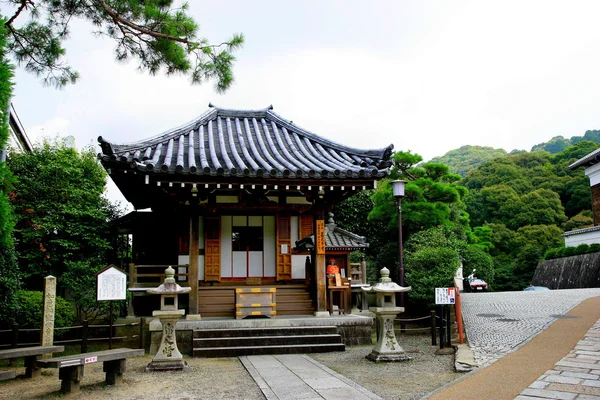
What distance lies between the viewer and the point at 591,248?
2636 centimetres

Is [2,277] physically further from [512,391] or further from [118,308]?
[512,391]

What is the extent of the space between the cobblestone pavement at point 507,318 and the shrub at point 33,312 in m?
9.01

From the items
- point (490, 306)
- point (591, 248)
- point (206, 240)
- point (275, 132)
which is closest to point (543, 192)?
point (591, 248)

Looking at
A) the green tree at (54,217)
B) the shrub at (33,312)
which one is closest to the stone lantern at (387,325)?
the shrub at (33,312)

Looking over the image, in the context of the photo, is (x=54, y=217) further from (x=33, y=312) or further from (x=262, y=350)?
(x=262, y=350)

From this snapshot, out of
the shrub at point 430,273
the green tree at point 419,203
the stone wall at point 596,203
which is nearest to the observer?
the shrub at point 430,273

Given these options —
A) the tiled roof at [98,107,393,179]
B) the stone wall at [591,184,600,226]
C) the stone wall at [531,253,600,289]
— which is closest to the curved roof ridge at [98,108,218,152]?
the tiled roof at [98,107,393,179]

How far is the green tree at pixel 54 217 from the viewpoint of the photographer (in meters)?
12.9

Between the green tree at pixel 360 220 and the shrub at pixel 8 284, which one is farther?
the green tree at pixel 360 220

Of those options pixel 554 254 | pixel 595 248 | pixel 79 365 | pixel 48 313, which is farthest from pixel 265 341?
pixel 554 254

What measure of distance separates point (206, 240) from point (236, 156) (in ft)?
9.11

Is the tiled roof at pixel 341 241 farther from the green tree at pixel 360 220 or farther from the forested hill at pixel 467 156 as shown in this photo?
the forested hill at pixel 467 156

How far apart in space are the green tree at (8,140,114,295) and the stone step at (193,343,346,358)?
4.60m

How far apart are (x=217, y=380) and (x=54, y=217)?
26.2 feet
